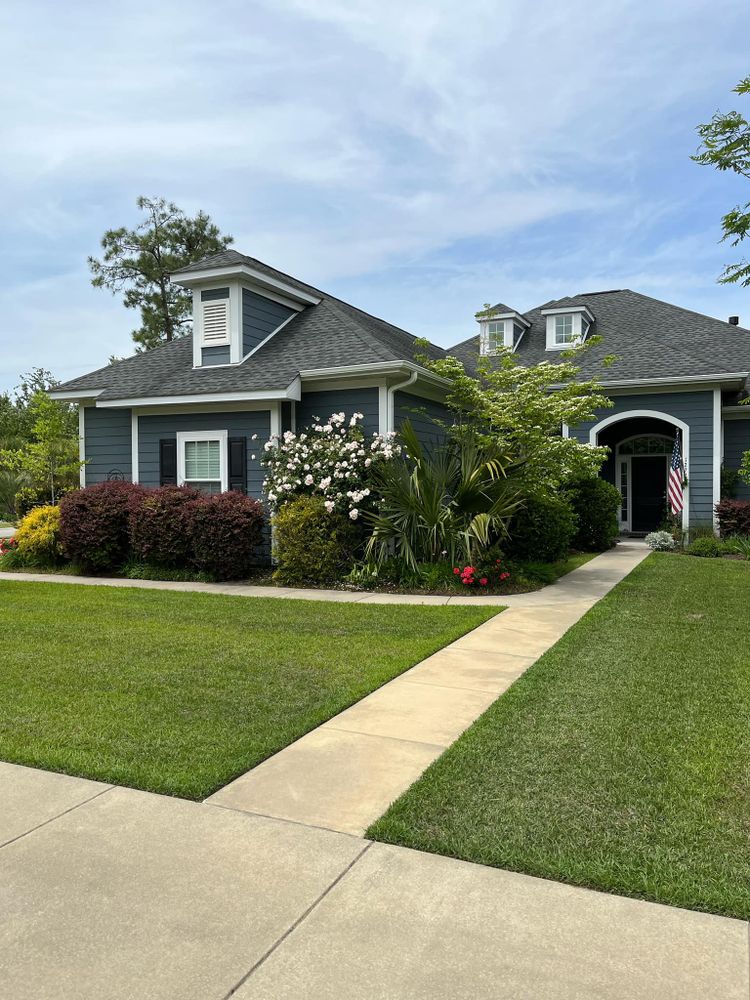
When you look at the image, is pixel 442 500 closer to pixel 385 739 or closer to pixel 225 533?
pixel 225 533

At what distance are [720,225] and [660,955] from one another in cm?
662

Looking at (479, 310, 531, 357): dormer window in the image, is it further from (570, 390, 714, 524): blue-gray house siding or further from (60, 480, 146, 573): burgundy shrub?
(60, 480, 146, 573): burgundy shrub

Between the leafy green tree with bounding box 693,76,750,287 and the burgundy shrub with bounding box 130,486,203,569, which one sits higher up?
the leafy green tree with bounding box 693,76,750,287

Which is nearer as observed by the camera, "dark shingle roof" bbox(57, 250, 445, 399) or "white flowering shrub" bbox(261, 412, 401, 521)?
"white flowering shrub" bbox(261, 412, 401, 521)

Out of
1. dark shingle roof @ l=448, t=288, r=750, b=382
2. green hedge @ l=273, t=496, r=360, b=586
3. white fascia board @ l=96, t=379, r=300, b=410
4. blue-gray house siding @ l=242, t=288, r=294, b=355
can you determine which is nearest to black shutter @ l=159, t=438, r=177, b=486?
white fascia board @ l=96, t=379, r=300, b=410

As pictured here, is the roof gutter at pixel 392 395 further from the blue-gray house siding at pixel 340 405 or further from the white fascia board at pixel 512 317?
the white fascia board at pixel 512 317

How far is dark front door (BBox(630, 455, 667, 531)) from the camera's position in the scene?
58.9 ft

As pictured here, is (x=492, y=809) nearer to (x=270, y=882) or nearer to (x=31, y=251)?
(x=270, y=882)

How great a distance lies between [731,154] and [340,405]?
21.7 ft

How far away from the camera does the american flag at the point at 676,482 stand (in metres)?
15.3

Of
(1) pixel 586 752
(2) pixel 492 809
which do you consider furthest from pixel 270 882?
(1) pixel 586 752

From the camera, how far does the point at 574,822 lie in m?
3.07

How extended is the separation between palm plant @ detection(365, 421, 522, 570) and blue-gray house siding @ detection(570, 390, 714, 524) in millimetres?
6743

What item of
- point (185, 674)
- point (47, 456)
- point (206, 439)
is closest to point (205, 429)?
point (206, 439)
